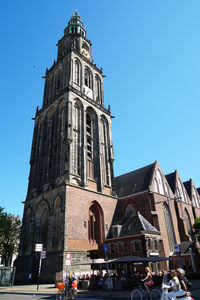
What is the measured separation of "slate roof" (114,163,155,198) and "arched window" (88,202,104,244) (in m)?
6.99

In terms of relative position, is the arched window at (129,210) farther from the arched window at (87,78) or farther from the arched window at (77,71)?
the arched window at (87,78)

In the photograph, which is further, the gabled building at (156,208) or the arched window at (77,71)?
the arched window at (77,71)

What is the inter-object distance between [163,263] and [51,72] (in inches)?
1506

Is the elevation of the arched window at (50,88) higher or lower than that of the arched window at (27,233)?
higher

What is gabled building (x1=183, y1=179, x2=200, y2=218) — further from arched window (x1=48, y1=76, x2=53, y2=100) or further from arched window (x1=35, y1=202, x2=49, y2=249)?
arched window (x1=48, y1=76, x2=53, y2=100)

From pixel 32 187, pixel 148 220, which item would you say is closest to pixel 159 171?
pixel 148 220

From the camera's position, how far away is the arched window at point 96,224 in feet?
89.1

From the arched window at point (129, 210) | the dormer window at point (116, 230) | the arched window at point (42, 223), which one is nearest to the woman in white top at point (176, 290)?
the dormer window at point (116, 230)

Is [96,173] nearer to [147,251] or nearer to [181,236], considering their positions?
[147,251]

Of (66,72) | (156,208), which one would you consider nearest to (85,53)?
(66,72)

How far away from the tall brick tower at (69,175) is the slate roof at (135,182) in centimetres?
390

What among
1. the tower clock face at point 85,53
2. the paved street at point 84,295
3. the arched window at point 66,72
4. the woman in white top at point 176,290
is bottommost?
the paved street at point 84,295

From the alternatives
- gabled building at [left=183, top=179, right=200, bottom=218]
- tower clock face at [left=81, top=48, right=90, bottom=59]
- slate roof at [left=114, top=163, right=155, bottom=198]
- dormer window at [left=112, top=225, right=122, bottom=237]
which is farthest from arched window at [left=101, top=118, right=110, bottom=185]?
gabled building at [left=183, top=179, right=200, bottom=218]

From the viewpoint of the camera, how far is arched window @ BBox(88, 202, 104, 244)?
2717 cm
